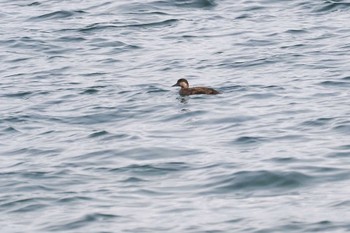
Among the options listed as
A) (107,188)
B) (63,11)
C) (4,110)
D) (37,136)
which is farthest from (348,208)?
(63,11)

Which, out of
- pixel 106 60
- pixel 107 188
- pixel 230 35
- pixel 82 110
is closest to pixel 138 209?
pixel 107 188

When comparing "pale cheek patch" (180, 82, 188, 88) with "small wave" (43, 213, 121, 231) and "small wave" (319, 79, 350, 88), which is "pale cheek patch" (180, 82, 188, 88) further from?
"small wave" (43, 213, 121, 231)

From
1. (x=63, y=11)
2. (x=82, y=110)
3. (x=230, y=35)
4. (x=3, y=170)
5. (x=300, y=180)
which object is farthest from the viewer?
(x=63, y=11)

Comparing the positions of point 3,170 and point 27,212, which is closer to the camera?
point 27,212

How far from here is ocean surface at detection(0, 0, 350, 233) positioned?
15992 mm

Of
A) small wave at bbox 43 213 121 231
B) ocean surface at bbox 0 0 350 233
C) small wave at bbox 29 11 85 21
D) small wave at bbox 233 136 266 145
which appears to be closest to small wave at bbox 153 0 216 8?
ocean surface at bbox 0 0 350 233

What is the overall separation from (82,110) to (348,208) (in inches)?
287

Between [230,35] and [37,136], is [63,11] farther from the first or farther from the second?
[37,136]

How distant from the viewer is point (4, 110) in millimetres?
22250

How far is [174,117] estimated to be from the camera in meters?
21.2

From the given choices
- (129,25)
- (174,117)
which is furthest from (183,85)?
(129,25)

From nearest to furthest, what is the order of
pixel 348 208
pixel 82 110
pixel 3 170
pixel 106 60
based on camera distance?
pixel 348 208
pixel 3 170
pixel 82 110
pixel 106 60

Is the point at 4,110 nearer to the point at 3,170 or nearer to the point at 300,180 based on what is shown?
the point at 3,170

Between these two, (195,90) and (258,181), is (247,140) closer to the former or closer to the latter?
(258,181)
